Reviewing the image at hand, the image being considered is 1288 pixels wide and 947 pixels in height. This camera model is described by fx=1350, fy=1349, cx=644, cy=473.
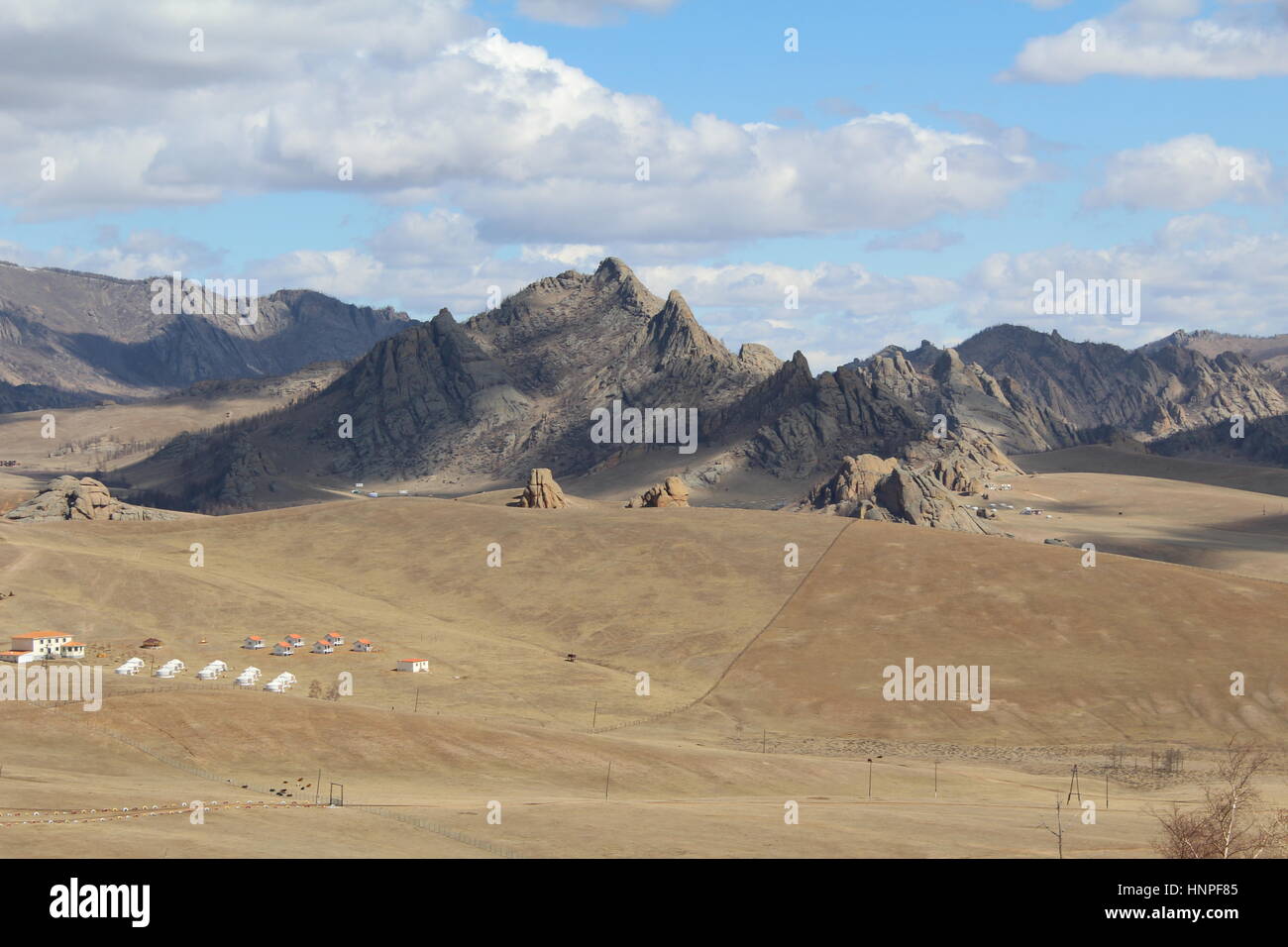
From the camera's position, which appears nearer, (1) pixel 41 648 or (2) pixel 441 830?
(2) pixel 441 830

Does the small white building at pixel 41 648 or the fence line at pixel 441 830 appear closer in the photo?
the fence line at pixel 441 830

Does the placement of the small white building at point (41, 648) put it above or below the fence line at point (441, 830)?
above

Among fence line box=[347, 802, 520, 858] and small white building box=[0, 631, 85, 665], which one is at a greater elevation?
small white building box=[0, 631, 85, 665]

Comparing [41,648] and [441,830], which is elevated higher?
[41,648]

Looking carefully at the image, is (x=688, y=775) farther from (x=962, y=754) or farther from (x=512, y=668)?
(x=512, y=668)

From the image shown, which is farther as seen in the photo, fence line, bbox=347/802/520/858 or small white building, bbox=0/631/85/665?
small white building, bbox=0/631/85/665
